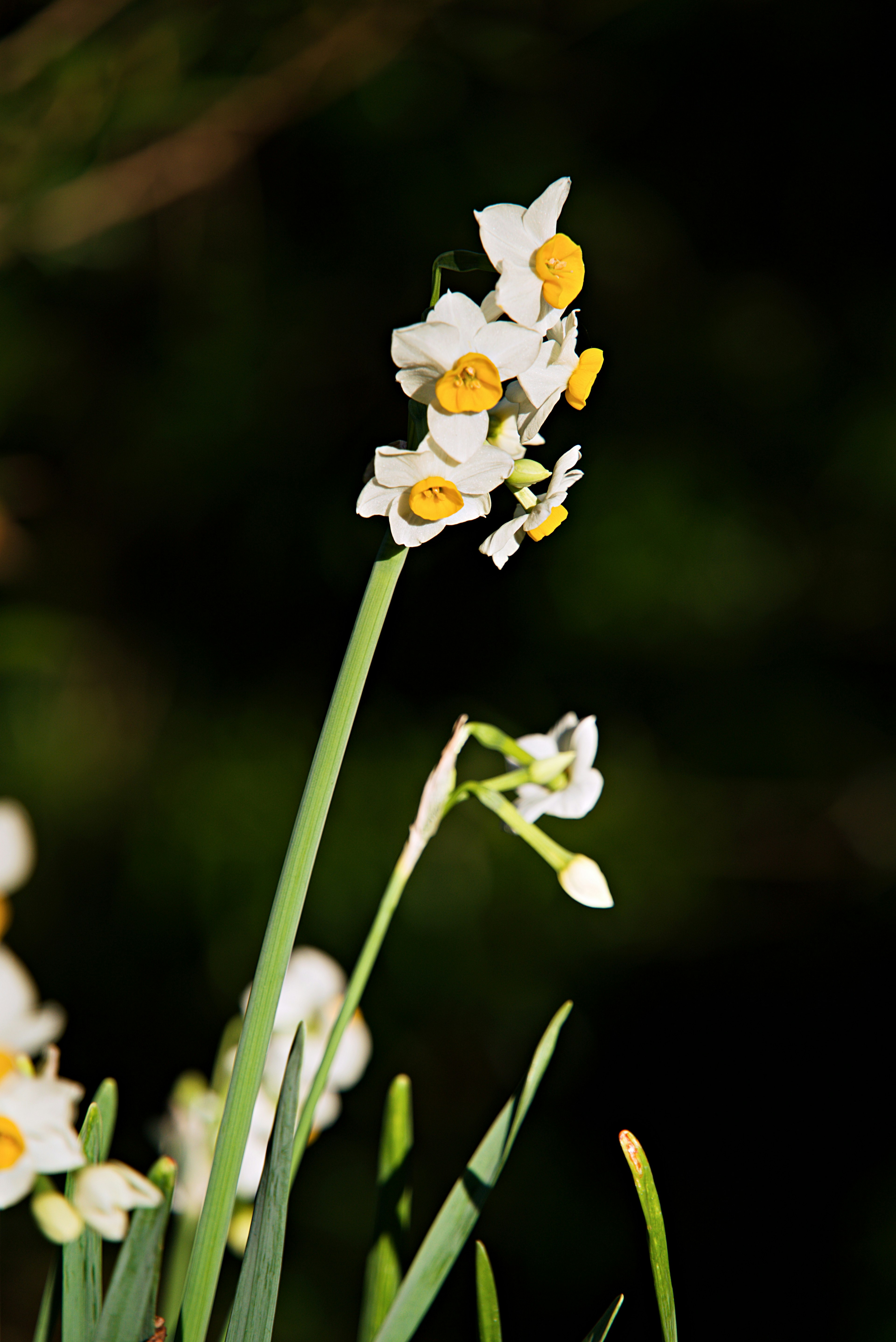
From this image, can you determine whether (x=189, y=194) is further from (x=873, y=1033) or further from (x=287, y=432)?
(x=873, y=1033)

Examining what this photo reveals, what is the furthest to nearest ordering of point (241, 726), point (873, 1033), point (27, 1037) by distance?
point (241, 726), point (873, 1033), point (27, 1037)

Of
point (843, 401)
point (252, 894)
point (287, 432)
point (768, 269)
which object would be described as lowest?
point (252, 894)

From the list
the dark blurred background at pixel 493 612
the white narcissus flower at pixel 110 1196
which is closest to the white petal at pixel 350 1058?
the white narcissus flower at pixel 110 1196

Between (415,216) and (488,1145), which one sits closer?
(488,1145)

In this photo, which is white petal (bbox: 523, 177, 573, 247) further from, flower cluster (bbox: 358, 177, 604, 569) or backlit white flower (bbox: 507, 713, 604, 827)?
backlit white flower (bbox: 507, 713, 604, 827)

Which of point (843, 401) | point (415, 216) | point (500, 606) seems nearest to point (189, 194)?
point (415, 216)

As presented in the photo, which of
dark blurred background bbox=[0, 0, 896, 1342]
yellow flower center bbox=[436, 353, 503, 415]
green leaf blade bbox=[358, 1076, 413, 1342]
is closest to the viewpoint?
yellow flower center bbox=[436, 353, 503, 415]

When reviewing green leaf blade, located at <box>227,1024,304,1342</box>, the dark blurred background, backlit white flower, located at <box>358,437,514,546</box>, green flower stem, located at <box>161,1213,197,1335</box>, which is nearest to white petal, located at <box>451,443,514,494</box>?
backlit white flower, located at <box>358,437,514,546</box>
